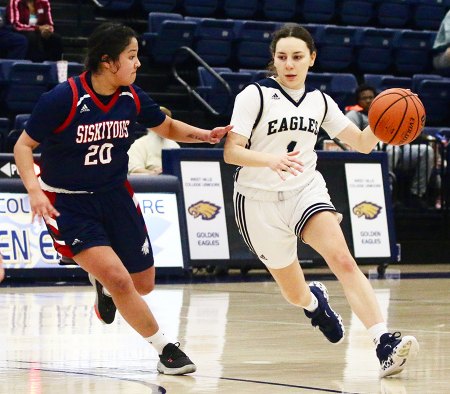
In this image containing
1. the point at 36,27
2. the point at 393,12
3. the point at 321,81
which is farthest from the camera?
the point at 393,12

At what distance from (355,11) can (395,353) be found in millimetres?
15310

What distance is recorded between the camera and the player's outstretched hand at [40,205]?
5.76 meters

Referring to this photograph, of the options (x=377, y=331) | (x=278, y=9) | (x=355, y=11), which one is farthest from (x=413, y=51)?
(x=377, y=331)

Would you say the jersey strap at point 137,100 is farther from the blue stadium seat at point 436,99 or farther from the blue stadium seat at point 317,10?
the blue stadium seat at point 317,10

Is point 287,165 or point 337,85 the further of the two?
point 337,85

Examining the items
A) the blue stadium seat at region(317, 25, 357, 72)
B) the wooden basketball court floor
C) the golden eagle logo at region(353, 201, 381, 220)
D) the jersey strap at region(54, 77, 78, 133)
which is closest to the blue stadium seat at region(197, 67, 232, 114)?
the blue stadium seat at region(317, 25, 357, 72)

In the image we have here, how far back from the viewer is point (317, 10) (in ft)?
66.0

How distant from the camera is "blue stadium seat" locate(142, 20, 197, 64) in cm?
1716

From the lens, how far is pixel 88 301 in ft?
34.1

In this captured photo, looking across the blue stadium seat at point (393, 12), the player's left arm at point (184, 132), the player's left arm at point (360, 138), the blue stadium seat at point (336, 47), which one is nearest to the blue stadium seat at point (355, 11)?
the blue stadium seat at point (393, 12)

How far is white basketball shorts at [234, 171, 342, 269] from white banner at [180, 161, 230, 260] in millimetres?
6004

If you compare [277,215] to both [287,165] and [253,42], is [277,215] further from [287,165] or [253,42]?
[253,42]

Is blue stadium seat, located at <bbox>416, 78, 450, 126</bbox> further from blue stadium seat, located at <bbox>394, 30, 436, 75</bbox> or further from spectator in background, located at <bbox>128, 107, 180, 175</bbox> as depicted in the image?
spectator in background, located at <bbox>128, 107, 180, 175</bbox>

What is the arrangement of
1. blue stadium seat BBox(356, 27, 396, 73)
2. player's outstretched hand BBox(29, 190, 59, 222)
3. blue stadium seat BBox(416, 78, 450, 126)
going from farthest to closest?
blue stadium seat BBox(356, 27, 396, 73) < blue stadium seat BBox(416, 78, 450, 126) < player's outstretched hand BBox(29, 190, 59, 222)
